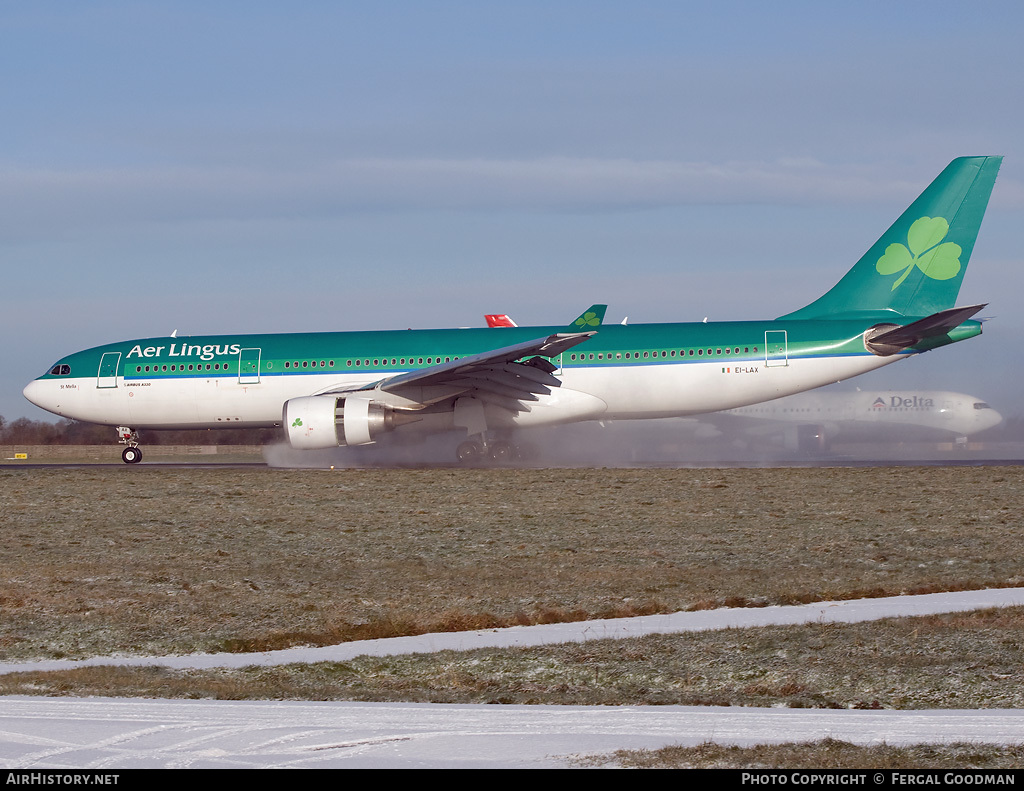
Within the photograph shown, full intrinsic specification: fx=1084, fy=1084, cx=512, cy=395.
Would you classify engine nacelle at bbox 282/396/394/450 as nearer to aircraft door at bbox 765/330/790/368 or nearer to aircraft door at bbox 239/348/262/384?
aircraft door at bbox 239/348/262/384

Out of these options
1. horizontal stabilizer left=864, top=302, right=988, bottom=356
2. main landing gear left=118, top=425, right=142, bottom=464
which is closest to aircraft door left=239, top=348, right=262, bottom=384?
main landing gear left=118, top=425, right=142, bottom=464

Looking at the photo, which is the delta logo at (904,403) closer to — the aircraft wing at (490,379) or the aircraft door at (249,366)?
the aircraft wing at (490,379)

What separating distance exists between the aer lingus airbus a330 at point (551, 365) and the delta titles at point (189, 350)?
0.04 m

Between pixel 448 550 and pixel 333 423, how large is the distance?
11.5 m

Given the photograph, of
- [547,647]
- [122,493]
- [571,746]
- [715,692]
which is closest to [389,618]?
[547,647]

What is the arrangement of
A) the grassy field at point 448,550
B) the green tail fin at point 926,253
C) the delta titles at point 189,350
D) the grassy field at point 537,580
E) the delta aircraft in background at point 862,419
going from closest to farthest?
the grassy field at point 537,580 → the grassy field at point 448,550 → the green tail fin at point 926,253 → the delta titles at point 189,350 → the delta aircraft in background at point 862,419

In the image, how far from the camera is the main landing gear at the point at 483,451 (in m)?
26.2

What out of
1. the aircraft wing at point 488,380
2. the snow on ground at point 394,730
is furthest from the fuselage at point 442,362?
the snow on ground at point 394,730

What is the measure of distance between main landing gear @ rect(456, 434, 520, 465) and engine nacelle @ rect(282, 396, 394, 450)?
9.00 feet

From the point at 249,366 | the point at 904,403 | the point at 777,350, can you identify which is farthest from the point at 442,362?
the point at 904,403

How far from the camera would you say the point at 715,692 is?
21.4 ft

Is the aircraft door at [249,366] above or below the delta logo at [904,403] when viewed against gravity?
above
